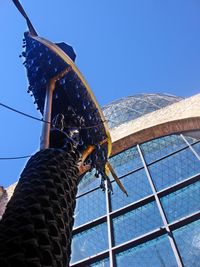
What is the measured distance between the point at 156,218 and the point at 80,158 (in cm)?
457

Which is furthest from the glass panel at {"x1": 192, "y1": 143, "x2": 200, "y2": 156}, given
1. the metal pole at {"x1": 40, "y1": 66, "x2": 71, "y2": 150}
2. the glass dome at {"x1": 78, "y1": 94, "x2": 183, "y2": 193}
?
the metal pole at {"x1": 40, "y1": 66, "x2": 71, "y2": 150}

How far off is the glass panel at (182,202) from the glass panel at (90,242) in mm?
1298

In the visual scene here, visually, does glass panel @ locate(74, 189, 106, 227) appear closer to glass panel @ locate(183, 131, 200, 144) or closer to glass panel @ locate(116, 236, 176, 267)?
glass panel @ locate(116, 236, 176, 267)

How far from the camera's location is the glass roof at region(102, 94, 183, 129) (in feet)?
41.7

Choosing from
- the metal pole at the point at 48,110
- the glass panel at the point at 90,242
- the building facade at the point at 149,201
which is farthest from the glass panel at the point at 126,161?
the metal pole at the point at 48,110

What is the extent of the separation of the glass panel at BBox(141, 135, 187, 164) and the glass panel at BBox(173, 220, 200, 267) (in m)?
2.74

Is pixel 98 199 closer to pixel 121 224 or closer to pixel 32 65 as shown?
pixel 121 224

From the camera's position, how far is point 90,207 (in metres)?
8.17

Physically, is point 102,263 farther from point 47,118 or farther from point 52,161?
point 52,161

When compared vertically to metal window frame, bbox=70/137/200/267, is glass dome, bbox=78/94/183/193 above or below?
above

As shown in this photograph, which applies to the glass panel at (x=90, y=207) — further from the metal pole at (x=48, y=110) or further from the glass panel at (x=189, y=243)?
the metal pole at (x=48, y=110)

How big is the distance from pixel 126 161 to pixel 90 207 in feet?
5.12

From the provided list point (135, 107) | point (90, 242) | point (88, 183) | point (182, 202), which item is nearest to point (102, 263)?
point (90, 242)

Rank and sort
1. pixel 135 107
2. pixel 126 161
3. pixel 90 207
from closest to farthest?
pixel 90 207, pixel 126 161, pixel 135 107
